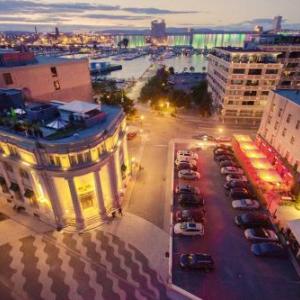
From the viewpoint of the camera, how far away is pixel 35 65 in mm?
44469

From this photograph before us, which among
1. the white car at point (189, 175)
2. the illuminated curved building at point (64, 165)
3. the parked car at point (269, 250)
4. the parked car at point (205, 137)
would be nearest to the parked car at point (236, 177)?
the white car at point (189, 175)

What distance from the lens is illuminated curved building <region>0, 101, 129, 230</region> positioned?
2741 cm

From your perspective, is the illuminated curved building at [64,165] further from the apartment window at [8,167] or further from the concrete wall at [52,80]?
the concrete wall at [52,80]

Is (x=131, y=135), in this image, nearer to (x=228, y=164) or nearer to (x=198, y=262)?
(x=228, y=164)

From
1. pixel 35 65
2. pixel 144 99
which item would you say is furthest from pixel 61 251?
pixel 144 99

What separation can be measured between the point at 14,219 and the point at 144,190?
808 inches

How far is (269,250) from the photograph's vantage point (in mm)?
26906

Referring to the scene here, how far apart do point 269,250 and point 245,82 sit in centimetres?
4959

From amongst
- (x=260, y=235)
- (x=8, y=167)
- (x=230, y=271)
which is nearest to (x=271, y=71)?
(x=260, y=235)

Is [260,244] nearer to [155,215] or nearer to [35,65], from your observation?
[155,215]

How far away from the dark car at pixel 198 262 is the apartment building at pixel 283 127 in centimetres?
2386

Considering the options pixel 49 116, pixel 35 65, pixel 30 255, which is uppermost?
pixel 35 65

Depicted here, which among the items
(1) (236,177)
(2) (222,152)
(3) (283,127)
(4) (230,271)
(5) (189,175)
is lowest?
(4) (230,271)

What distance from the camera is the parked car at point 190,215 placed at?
31.7 m
